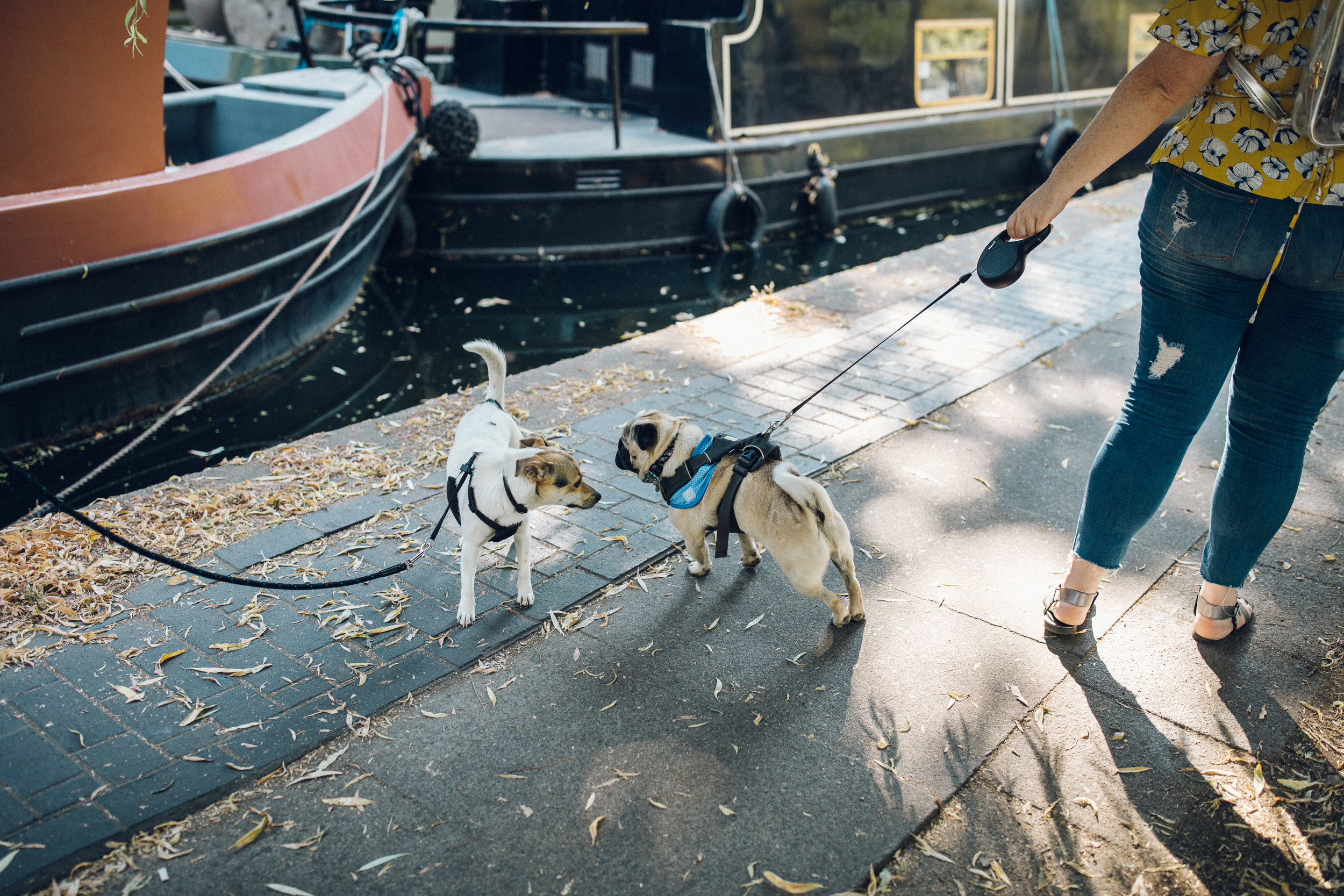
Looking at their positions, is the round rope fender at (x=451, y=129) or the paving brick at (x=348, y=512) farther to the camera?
the round rope fender at (x=451, y=129)

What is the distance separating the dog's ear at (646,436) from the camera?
121 inches

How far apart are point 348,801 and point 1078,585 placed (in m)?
2.22

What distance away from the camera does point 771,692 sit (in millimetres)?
2787

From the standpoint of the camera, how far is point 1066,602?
2.99m

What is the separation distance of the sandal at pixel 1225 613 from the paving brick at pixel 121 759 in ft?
10.0

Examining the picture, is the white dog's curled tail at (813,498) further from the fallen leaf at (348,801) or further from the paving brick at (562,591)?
the fallen leaf at (348,801)

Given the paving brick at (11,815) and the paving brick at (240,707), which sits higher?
the paving brick at (240,707)

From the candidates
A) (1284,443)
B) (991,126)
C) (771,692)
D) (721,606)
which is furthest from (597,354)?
(991,126)

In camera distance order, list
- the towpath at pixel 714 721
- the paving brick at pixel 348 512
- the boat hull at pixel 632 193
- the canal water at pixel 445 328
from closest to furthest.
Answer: the towpath at pixel 714 721 < the paving brick at pixel 348 512 < the canal water at pixel 445 328 < the boat hull at pixel 632 193

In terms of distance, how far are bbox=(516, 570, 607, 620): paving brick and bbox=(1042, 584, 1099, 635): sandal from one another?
149 cm

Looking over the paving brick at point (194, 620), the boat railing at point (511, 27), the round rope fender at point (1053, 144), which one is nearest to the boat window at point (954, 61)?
the round rope fender at point (1053, 144)

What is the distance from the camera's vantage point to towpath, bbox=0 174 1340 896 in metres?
2.21

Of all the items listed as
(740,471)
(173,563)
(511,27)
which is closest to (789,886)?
(740,471)

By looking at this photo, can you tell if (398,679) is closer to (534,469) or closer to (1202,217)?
(534,469)
